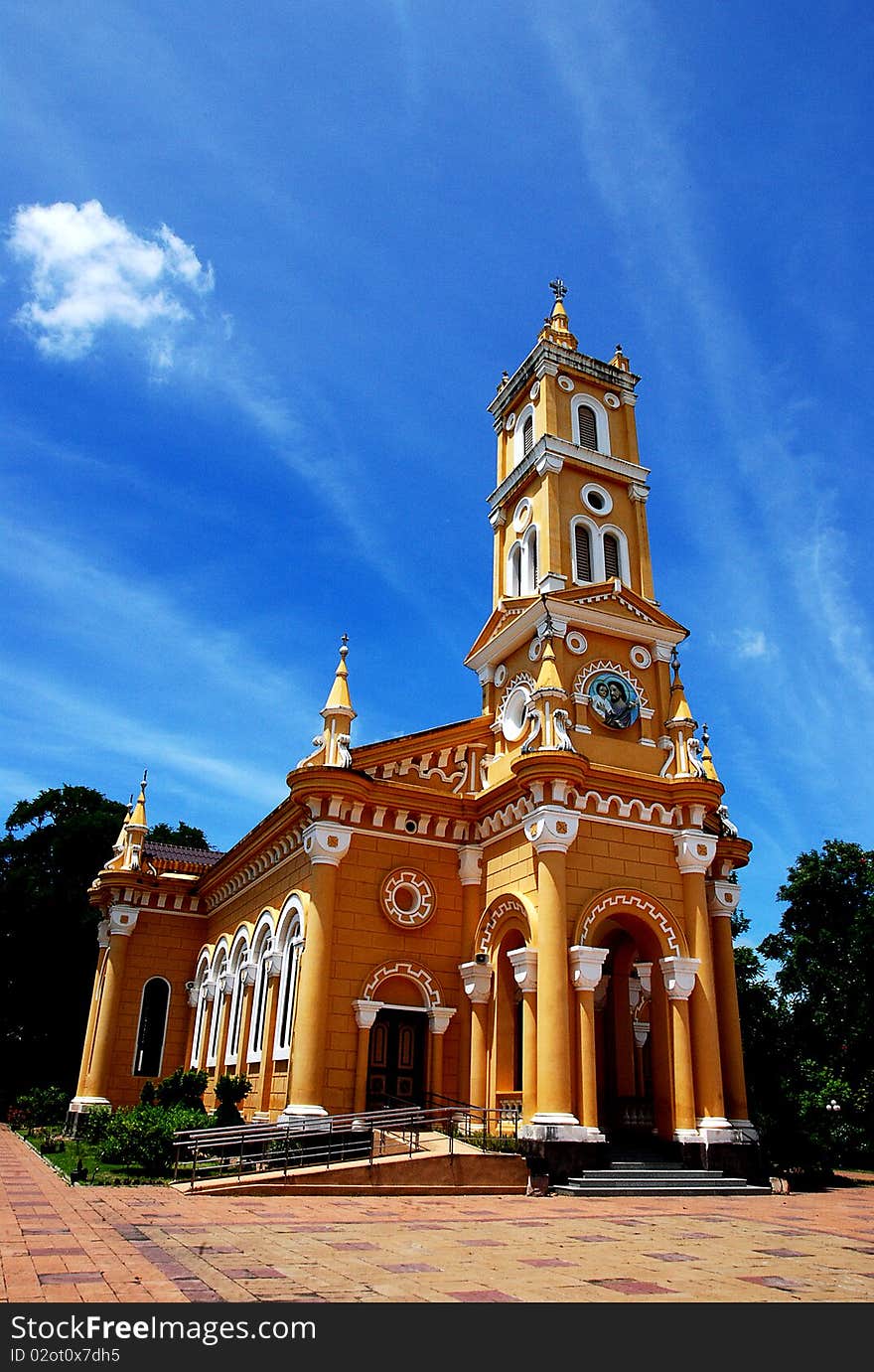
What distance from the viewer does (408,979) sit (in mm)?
22906

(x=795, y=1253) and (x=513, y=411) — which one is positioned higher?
(x=513, y=411)

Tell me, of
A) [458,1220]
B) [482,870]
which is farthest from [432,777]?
[458,1220]

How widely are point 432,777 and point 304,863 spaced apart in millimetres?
3872

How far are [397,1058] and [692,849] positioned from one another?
336 inches

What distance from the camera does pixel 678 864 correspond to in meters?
22.8

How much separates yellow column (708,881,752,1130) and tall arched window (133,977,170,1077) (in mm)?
19251

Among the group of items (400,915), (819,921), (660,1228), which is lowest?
(660,1228)

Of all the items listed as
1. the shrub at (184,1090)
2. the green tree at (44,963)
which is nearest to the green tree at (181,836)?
the green tree at (44,963)

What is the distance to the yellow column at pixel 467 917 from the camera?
22734 mm

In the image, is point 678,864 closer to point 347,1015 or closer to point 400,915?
point 400,915

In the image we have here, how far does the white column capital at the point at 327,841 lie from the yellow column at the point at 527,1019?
4.64 meters

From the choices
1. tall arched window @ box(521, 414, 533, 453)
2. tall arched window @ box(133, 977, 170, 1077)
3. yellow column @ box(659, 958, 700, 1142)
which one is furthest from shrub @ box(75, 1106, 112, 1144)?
tall arched window @ box(521, 414, 533, 453)
